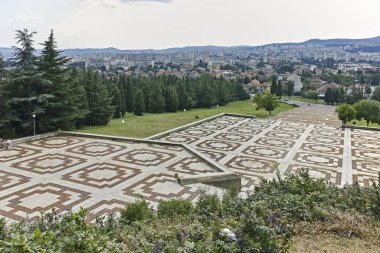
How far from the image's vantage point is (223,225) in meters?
5.24

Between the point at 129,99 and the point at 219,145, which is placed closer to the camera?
the point at 219,145

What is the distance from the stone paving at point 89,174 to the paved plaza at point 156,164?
0.03 metres

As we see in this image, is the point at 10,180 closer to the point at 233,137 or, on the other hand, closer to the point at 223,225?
the point at 223,225

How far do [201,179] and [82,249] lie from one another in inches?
367

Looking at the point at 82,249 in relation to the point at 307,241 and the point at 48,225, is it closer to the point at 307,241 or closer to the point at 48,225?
the point at 48,225

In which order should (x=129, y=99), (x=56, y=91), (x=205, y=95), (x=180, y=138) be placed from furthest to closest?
(x=205, y=95) < (x=129, y=99) < (x=180, y=138) < (x=56, y=91)

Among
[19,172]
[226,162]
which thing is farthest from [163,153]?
[19,172]

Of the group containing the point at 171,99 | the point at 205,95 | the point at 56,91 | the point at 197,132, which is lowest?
the point at 197,132

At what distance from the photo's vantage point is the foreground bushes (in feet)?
12.9

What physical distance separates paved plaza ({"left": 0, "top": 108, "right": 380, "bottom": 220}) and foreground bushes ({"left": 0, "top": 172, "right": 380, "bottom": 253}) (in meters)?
2.27

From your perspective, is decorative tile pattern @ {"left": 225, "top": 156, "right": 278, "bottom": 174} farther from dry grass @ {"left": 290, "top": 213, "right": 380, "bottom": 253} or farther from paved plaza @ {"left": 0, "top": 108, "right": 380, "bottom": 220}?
dry grass @ {"left": 290, "top": 213, "right": 380, "bottom": 253}

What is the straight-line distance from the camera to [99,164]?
1449 centimetres

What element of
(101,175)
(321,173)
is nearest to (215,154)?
(321,173)

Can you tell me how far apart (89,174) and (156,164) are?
2989mm
